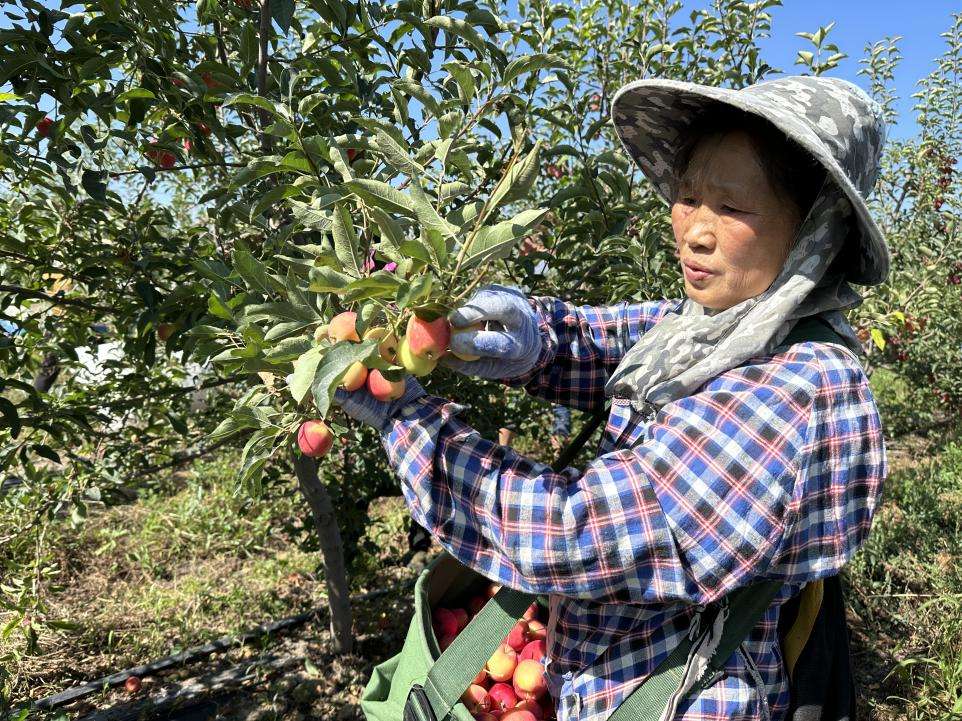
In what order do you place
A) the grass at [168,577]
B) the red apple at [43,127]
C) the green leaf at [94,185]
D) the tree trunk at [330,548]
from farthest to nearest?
the grass at [168,577]
the tree trunk at [330,548]
the red apple at [43,127]
the green leaf at [94,185]

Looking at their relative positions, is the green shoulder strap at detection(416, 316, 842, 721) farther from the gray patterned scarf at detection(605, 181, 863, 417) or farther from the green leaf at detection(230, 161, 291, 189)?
the green leaf at detection(230, 161, 291, 189)

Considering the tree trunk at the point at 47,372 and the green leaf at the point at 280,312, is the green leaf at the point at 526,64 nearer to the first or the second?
the green leaf at the point at 280,312

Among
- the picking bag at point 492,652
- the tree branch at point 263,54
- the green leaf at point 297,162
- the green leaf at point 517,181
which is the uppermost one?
the tree branch at point 263,54

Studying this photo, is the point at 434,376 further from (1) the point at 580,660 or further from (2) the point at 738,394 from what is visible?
(2) the point at 738,394

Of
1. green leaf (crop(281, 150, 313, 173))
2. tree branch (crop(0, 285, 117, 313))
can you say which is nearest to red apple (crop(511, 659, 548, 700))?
green leaf (crop(281, 150, 313, 173))

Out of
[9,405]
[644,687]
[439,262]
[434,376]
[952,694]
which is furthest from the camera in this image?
[952,694]

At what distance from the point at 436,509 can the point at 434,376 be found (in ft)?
4.09

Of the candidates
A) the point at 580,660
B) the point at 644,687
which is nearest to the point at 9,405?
the point at 580,660

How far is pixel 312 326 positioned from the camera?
918mm

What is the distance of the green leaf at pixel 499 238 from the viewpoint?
76 cm

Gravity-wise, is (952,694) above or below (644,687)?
below

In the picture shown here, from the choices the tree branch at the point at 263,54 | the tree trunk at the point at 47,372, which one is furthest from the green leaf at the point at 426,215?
the tree trunk at the point at 47,372

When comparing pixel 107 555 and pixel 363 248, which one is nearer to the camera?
pixel 363 248

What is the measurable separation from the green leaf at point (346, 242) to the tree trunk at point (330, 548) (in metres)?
1.34
